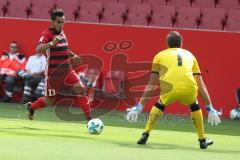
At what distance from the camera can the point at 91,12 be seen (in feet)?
67.9

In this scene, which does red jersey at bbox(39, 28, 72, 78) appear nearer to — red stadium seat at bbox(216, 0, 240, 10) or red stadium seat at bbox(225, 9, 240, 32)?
red stadium seat at bbox(225, 9, 240, 32)

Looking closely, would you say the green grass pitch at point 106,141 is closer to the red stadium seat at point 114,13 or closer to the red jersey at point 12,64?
the red jersey at point 12,64

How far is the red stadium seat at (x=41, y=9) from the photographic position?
20.9 metres

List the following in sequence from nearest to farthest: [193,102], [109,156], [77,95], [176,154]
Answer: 1. [109,156]
2. [176,154]
3. [193,102]
4. [77,95]

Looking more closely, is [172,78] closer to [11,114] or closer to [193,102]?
[193,102]

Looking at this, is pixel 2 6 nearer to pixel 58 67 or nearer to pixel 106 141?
pixel 58 67

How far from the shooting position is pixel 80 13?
68.1ft

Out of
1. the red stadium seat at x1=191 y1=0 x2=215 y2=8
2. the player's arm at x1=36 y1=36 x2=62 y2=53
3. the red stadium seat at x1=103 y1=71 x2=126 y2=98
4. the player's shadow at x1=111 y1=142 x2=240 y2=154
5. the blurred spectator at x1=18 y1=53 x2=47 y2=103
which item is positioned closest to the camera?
the player's shadow at x1=111 y1=142 x2=240 y2=154

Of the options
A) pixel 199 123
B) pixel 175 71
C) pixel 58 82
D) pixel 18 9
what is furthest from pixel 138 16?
pixel 199 123

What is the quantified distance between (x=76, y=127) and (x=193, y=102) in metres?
3.72

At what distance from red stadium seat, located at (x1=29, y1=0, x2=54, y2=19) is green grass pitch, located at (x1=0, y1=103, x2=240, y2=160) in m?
4.99

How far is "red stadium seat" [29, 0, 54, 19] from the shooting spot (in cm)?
2088

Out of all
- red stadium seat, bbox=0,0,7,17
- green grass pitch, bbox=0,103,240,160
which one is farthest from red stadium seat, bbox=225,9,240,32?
red stadium seat, bbox=0,0,7,17

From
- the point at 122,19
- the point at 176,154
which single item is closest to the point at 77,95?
the point at 176,154
